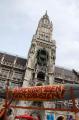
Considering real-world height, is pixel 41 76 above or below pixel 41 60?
below

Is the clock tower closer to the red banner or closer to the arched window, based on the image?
the arched window

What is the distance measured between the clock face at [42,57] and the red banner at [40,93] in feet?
118

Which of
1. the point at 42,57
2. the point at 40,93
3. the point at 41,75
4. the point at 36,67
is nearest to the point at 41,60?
the point at 42,57

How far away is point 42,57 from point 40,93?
37729 mm

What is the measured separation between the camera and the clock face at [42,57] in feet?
146

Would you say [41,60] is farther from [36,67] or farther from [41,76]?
[41,76]

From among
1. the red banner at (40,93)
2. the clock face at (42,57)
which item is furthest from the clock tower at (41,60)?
the red banner at (40,93)

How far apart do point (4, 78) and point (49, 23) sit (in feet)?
60.4

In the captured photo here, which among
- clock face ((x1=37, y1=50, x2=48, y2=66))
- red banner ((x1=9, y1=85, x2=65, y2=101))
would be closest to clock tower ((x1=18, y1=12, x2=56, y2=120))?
clock face ((x1=37, y1=50, x2=48, y2=66))

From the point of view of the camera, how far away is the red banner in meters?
7.36

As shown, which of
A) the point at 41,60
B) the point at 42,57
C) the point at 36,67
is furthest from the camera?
the point at 42,57

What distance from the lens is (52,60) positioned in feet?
150

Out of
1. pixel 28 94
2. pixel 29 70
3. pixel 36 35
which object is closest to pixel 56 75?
pixel 29 70

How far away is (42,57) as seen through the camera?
4525 cm
